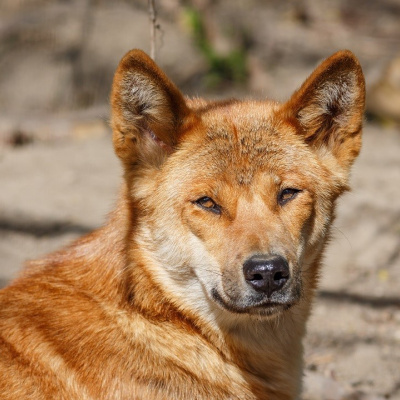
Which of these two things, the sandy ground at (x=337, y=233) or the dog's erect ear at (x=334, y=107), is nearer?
the dog's erect ear at (x=334, y=107)

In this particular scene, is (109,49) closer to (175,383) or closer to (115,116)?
(115,116)

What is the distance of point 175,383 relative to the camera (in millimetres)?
3443

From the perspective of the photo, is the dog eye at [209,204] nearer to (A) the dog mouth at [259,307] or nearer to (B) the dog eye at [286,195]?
(B) the dog eye at [286,195]

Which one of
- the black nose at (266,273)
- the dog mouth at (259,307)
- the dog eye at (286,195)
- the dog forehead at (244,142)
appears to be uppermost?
the dog forehead at (244,142)

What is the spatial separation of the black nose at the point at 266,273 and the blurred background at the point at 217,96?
1.82 metres

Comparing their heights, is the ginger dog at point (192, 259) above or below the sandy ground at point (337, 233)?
above

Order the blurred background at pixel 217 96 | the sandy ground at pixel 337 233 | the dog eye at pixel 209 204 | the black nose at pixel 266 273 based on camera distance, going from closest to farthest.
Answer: the black nose at pixel 266 273 < the dog eye at pixel 209 204 < the sandy ground at pixel 337 233 < the blurred background at pixel 217 96

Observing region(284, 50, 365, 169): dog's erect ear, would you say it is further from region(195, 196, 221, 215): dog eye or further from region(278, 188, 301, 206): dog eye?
region(195, 196, 221, 215): dog eye

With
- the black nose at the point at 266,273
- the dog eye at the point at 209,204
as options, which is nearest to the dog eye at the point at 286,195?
the dog eye at the point at 209,204

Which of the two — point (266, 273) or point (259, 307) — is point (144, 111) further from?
point (259, 307)

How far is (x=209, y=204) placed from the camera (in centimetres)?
364

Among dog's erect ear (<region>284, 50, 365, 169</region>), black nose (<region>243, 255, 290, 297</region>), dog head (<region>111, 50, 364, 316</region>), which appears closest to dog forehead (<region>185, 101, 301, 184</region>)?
dog head (<region>111, 50, 364, 316</region>)

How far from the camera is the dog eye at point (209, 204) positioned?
362 cm

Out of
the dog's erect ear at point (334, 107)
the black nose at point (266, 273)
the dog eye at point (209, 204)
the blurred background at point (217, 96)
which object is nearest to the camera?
the black nose at point (266, 273)
